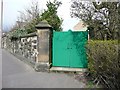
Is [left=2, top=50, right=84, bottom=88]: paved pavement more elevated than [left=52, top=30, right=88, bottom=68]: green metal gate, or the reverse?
[left=52, top=30, right=88, bottom=68]: green metal gate

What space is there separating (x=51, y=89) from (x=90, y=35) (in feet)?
12.7

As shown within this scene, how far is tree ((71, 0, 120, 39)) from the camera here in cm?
841

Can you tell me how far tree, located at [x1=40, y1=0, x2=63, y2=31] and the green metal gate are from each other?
4.22 meters

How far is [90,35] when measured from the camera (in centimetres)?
1008

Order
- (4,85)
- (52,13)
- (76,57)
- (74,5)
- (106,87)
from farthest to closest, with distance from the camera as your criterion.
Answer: (52,13)
(76,57)
(74,5)
(4,85)
(106,87)

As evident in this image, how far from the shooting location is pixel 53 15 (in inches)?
607

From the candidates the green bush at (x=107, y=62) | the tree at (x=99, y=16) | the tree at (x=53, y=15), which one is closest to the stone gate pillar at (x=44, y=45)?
the tree at (x=99, y=16)

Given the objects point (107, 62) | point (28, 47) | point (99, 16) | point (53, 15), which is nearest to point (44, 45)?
point (28, 47)

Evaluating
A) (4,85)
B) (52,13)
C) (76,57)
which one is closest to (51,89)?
(4,85)

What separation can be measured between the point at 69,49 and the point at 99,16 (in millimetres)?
2341

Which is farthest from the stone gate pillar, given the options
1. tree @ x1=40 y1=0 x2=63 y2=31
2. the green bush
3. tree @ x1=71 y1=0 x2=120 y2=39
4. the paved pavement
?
tree @ x1=40 y1=0 x2=63 y2=31

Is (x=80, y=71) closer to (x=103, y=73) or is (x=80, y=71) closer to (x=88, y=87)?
(x=88, y=87)

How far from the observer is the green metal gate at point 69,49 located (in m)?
10.5

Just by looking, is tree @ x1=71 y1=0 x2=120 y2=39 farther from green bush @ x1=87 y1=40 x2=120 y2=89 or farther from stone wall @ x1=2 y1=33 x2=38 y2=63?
stone wall @ x1=2 y1=33 x2=38 y2=63
